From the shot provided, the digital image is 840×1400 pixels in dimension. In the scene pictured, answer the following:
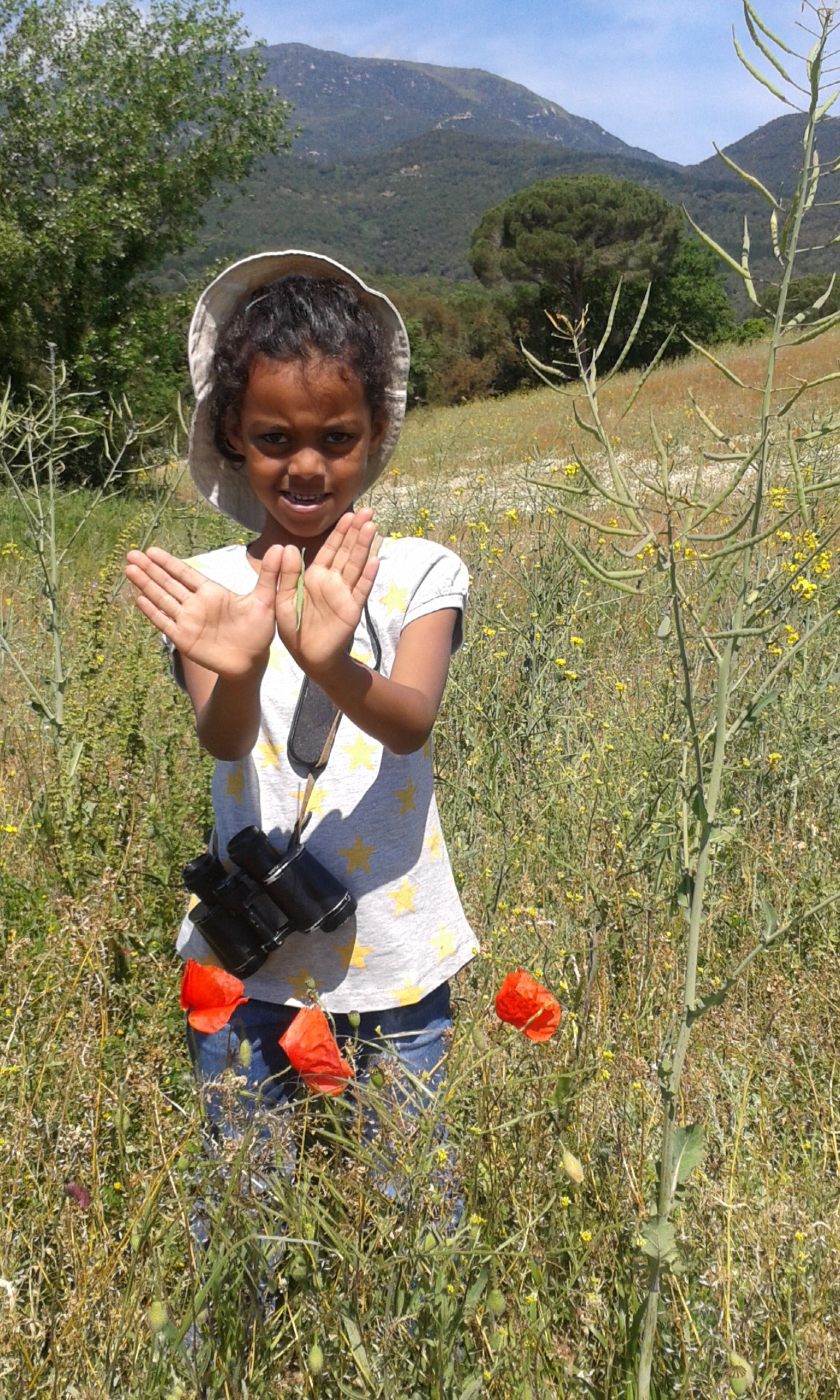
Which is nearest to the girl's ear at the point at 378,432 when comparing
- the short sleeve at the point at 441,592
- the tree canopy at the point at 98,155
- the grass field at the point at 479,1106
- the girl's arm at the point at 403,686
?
the short sleeve at the point at 441,592

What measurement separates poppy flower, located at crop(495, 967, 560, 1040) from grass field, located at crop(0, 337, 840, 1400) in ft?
0.15

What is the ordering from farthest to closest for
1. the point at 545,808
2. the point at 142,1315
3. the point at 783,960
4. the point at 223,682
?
the point at 545,808 < the point at 783,960 < the point at 223,682 < the point at 142,1315

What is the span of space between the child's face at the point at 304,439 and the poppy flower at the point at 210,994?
69 cm

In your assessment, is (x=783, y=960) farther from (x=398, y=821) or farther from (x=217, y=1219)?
(x=217, y=1219)

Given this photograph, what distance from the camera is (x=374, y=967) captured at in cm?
146

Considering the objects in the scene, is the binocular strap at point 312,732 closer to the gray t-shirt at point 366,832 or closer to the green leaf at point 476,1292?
the gray t-shirt at point 366,832

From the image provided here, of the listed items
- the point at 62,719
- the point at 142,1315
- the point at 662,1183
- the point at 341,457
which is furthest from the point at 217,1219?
the point at 62,719

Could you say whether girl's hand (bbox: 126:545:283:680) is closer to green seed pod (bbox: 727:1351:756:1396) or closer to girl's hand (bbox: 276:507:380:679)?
girl's hand (bbox: 276:507:380:679)

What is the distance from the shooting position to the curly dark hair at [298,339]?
148 cm

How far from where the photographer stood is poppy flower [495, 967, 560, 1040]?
106 centimetres

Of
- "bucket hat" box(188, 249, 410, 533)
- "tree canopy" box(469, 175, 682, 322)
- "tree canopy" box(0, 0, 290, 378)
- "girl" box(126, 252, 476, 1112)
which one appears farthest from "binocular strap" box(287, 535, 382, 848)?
"tree canopy" box(469, 175, 682, 322)

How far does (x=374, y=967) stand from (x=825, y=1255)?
654mm

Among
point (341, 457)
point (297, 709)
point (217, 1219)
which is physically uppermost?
point (341, 457)

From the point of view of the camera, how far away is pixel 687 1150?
0.92 metres
